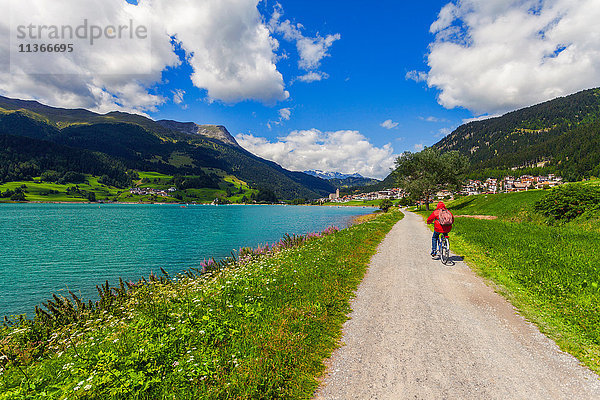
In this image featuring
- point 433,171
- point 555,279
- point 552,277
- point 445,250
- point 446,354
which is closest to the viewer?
point 446,354

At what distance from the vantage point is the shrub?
71.6 feet

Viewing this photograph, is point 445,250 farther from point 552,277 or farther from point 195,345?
point 195,345

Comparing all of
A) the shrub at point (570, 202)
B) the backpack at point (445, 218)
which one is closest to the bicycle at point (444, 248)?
the backpack at point (445, 218)

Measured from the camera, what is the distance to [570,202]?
23.0 metres

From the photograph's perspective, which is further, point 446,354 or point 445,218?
point 445,218

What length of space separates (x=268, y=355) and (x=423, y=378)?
3.04m

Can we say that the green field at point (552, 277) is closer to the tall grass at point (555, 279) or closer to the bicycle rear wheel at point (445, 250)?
the tall grass at point (555, 279)

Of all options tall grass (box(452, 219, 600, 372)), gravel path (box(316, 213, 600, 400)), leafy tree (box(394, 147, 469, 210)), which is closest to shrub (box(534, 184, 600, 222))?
tall grass (box(452, 219, 600, 372))

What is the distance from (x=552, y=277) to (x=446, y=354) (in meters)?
7.50

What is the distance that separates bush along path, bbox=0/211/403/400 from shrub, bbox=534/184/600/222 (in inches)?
1009

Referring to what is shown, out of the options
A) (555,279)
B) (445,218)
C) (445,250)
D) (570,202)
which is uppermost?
(570,202)

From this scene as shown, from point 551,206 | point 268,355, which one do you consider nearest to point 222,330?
point 268,355

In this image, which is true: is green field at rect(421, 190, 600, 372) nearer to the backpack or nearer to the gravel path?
the gravel path

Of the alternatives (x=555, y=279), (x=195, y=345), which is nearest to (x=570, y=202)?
(x=555, y=279)
